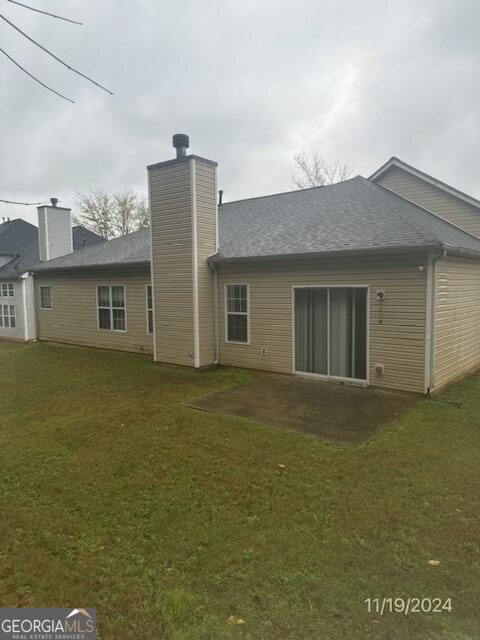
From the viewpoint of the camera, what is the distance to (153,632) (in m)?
2.31

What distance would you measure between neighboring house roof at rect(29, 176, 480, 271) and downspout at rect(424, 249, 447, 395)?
429 mm

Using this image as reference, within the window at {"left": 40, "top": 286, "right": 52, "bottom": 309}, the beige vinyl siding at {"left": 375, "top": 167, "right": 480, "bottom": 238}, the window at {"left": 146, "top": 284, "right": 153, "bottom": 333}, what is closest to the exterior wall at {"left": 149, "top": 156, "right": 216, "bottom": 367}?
the window at {"left": 146, "top": 284, "right": 153, "bottom": 333}

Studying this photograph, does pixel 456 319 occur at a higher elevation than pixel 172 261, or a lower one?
lower

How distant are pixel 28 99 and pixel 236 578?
456 centimetres

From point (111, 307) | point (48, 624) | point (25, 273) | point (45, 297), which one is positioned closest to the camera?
point (48, 624)

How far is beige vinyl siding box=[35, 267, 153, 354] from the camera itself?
39.3 feet

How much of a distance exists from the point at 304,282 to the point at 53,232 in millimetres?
12459

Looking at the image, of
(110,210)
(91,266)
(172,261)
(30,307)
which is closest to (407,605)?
(172,261)

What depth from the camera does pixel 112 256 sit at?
43.1 feet

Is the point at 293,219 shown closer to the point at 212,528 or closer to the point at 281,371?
the point at 281,371

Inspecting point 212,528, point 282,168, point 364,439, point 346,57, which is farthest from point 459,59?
point 282,168

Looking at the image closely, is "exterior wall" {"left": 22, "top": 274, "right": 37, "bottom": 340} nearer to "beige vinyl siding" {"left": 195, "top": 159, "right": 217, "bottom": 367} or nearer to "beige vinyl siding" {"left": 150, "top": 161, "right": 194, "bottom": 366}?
"beige vinyl siding" {"left": 150, "top": 161, "right": 194, "bottom": 366}

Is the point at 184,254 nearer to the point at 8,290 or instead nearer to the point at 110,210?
the point at 8,290

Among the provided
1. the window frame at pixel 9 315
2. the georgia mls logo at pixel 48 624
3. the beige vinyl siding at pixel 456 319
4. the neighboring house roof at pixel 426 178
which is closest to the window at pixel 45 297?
the window frame at pixel 9 315
